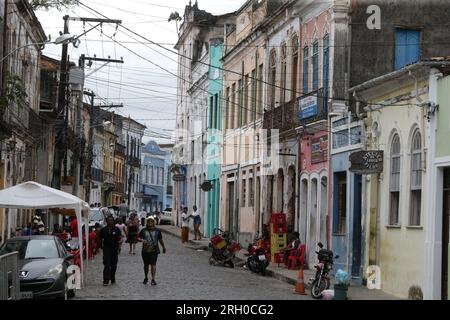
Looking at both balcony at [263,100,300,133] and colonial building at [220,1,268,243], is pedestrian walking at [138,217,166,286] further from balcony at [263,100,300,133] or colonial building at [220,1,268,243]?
colonial building at [220,1,268,243]

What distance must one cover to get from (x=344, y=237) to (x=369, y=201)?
2313mm

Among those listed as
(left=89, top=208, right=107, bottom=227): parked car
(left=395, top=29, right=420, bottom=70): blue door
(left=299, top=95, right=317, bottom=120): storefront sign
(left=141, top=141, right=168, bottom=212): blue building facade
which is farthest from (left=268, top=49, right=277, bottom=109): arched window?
(left=141, top=141, right=168, bottom=212): blue building facade

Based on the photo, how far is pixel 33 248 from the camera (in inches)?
786

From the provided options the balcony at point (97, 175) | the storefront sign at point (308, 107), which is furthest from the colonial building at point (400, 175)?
the balcony at point (97, 175)

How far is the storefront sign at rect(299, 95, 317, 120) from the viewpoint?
1139 inches

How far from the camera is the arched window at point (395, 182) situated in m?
22.2

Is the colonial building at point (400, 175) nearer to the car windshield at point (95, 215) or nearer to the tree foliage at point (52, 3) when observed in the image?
the tree foliage at point (52, 3)

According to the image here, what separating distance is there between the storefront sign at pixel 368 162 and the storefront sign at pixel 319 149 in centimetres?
518

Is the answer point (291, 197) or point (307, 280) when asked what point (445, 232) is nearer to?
point (307, 280)

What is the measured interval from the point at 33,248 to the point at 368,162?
7.82 meters

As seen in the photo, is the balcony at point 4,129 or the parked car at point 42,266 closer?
the parked car at point 42,266

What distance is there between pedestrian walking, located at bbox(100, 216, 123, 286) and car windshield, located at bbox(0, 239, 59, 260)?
2.70 m
